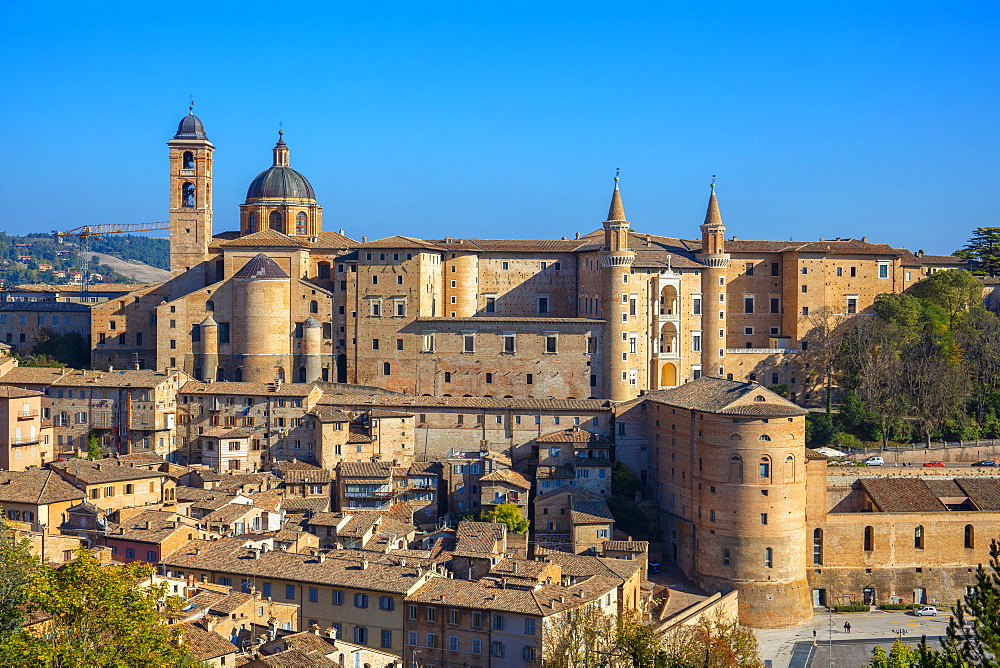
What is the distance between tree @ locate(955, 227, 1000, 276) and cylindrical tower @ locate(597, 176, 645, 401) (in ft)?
91.6

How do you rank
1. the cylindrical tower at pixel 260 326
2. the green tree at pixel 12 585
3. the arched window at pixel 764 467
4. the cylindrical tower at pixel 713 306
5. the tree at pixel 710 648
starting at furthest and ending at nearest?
the cylindrical tower at pixel 713 306, the cylindrical tower at pixel 260 326, the arched window at pixel 764 467, the tree at pixel 710 648, the green tree at pixel 12 585

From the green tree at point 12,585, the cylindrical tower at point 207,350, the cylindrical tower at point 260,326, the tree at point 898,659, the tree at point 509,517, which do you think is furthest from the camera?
the cylindrical tower at point 207,350

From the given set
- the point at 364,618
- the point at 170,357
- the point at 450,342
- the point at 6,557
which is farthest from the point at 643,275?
the point at 6,557

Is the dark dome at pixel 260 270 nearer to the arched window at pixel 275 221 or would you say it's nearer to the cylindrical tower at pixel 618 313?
the arched window at pixel 275 221

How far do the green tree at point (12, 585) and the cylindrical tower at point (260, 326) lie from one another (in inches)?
1272

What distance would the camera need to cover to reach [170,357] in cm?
6062

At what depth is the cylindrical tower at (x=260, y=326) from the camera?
59.6m

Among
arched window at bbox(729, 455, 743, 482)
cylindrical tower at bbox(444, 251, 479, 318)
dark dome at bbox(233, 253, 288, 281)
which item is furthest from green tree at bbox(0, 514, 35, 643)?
cylindrical tower at bbox(444, 251, 479, 318)

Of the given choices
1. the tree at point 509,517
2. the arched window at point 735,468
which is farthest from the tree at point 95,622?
the arched window at point 735,468

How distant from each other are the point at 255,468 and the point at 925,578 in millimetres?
29032

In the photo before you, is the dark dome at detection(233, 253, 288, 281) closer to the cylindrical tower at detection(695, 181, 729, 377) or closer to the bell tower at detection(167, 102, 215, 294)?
the bell tower at detection(167, 102, 215, 294)

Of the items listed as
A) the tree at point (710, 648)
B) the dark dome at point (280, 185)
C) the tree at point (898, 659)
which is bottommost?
the tree at point (898, 659)

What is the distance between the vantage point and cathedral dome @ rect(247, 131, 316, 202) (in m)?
73.9

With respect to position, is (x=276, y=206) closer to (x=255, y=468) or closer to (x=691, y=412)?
(x=255, y=468)
